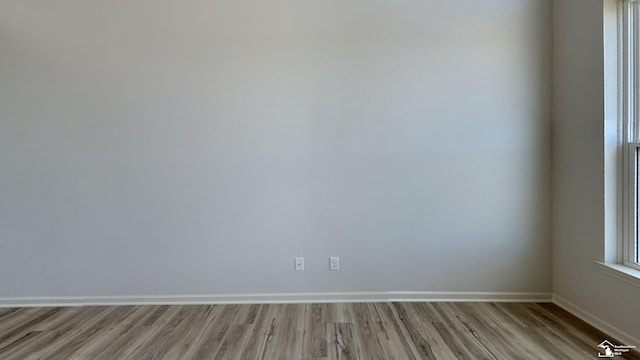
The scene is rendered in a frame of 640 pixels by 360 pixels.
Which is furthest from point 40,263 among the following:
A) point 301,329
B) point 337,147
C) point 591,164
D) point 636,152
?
point 636,152

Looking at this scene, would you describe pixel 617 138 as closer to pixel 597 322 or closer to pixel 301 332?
pixel 597 322

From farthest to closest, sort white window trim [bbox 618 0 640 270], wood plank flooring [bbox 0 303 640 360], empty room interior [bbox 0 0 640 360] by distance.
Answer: empty room interior [bbox 0 0 640 360] < white window trim [bbox 618 0 640 270] < wood plank flooring [bbox 0 303 640 360]

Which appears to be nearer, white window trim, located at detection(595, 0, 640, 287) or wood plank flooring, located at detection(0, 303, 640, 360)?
wood plank flooring, located at detection(0, 303, 640, 360)

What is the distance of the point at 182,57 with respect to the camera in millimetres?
3053

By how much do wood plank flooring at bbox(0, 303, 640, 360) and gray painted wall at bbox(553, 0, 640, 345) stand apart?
244mm

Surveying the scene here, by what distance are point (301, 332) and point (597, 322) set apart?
2252 millimetres

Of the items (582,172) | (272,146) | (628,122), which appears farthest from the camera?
(272,146)

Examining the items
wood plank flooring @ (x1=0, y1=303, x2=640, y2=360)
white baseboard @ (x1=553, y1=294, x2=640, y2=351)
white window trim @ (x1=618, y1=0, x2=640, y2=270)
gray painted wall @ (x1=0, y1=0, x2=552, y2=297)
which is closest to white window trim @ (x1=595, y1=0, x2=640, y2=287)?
white window trim @ (x1=618, y1=0, x2=640, y2=270)

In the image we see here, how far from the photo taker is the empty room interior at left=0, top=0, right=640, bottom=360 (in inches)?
120

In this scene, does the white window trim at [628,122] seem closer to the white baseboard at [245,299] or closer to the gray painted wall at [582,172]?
the gray painted wall at [582,172]

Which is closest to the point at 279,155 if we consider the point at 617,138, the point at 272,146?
the point at 272,146

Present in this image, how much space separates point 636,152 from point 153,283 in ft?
13.2

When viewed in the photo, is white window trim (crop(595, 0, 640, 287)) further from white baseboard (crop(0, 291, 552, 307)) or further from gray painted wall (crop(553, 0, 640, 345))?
white baseboard (crop(0, 291, 552, 307))

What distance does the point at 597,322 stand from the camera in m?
2.56
